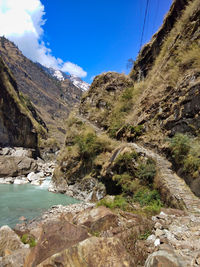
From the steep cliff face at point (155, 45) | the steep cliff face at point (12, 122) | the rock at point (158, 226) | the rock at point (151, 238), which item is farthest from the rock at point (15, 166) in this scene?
the rock at point (151, 238)

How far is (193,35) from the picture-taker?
988 centimetres

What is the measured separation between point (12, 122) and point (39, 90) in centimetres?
8210

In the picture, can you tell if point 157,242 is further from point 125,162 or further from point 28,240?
point 125,162

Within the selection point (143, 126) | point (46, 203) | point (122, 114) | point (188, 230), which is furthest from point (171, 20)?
point (46, 203)

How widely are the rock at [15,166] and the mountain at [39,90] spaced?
54782mm

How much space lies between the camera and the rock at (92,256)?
2.64m

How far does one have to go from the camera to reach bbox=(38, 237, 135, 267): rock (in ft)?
8.66

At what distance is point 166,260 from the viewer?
228 cm

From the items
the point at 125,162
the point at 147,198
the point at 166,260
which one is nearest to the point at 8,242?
the point at 166,260

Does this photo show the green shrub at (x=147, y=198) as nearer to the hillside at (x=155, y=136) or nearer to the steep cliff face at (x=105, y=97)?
the hillside at (x=155, y=136)

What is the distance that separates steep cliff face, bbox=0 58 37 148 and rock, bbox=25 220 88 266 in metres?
36.7

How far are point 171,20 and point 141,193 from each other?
56.0 ft

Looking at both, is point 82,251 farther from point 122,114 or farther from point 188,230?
point 122,114

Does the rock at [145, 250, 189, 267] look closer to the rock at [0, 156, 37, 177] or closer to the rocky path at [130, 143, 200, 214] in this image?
the rocky path at [130, 143, 200, 214]
